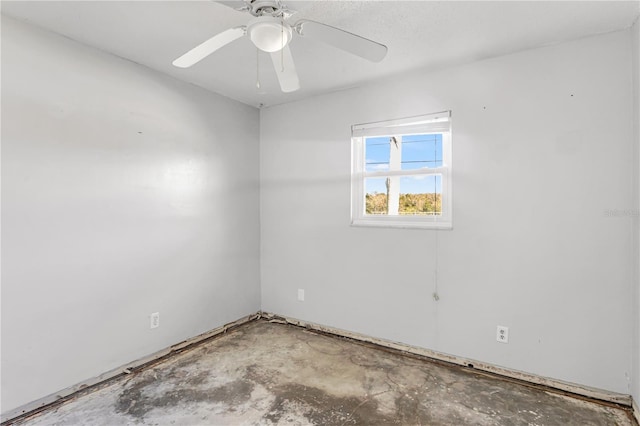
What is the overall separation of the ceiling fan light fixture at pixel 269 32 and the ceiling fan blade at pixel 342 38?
0.33 feet

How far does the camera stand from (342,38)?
145 centimetres

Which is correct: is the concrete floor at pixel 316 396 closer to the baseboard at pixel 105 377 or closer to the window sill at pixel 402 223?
the baseboard at pixel 105 377

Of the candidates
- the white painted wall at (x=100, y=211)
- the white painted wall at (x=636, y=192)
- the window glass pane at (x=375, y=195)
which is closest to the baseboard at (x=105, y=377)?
the white painted wall at (x=100, y=211)

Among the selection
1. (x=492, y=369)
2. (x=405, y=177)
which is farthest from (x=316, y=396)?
(x=405, y=177)

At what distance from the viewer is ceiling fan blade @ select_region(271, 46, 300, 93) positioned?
158cm

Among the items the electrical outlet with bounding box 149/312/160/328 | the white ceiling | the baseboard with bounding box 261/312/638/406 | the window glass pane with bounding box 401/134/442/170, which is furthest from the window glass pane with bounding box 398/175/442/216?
the electrical outlet with bounding box 149/312/160/328

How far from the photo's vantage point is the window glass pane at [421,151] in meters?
2.61

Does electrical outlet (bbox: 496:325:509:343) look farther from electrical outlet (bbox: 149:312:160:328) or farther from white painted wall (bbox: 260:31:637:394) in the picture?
electrical outlet (bbox: 149:312:160:328)

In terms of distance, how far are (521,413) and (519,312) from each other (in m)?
0.62

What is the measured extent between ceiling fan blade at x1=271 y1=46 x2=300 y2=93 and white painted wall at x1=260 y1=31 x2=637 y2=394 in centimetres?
121

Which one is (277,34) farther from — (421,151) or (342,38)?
(421,151)

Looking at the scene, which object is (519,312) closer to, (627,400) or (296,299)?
(627,400)

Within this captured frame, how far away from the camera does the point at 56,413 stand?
1856mm


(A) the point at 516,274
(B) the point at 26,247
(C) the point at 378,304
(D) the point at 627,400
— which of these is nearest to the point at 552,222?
(A) the point at 516,274
